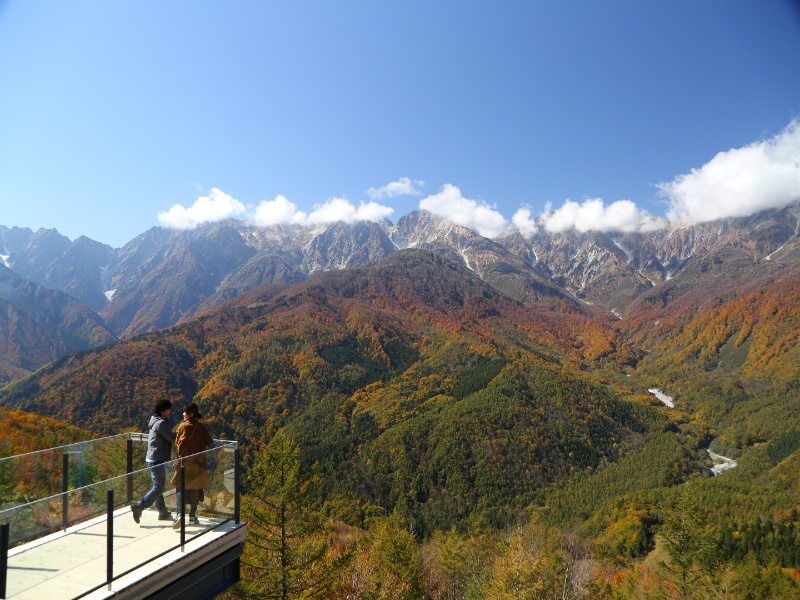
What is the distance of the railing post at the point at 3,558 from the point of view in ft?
18.6

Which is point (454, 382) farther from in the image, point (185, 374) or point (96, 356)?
point (96, 356)

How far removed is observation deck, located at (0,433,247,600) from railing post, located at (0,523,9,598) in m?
0.01

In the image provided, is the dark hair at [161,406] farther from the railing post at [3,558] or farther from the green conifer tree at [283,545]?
the green conifer tree at [283,545]

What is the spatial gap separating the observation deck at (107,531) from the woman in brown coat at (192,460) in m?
0.13

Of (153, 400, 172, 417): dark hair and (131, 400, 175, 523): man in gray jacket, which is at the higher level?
(153, 400, 172, 417): dark hair

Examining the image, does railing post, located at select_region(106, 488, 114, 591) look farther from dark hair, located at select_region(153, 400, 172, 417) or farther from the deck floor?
dark hair, located at select_region(153, 400, 172, 417)

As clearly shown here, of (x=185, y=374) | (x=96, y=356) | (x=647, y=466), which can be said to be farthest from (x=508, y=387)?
(x=96, y=356)

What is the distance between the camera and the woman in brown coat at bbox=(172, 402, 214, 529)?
334 inches

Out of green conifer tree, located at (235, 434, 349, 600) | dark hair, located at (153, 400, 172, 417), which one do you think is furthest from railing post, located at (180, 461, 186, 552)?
green conifer tree, located at (235, 434, 349, 600)

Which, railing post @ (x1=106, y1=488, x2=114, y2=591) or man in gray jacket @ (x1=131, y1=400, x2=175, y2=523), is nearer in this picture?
railing post @ (x1=106, y1=488, x2=114, y2=591)

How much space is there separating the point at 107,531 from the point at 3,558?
1.49 metres

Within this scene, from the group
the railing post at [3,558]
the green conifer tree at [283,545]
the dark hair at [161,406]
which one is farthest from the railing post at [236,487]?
the green conifer tree at [283,545]

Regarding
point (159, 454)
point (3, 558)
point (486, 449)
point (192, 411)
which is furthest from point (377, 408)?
point (3, 558)

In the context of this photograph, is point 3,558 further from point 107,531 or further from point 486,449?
point 486,449
